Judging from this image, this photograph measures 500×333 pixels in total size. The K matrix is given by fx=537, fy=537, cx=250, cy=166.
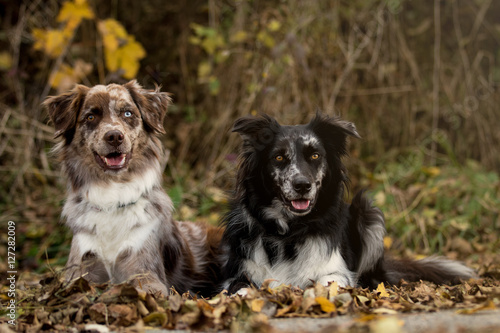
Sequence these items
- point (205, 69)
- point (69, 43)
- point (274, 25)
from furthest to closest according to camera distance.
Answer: point (205, 69), point (69, 43), point (274, 25)

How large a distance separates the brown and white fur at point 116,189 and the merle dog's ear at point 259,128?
28.7 inches

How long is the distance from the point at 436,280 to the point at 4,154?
6025 millimetres

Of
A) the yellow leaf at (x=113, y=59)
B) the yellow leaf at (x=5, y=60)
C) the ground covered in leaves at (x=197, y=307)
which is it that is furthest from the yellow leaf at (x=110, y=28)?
the ground covered in leaves at (x=197, y=307)

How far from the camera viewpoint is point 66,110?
420 centimetres

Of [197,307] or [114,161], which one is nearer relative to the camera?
[197,307]

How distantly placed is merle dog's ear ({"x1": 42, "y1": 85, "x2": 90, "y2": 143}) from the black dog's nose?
0.45 metres

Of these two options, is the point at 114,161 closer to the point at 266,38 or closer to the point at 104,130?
the point at 104,130

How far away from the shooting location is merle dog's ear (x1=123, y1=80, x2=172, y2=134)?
14.3ft

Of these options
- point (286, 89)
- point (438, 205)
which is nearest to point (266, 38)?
point (286, 89)

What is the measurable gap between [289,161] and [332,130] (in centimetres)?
50

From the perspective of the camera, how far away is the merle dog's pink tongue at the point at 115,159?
402cm

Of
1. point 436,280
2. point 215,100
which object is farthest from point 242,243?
point 215,100

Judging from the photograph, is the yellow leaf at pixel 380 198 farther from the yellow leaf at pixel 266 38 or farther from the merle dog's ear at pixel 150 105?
the merle dog's ear at pixel 150 105

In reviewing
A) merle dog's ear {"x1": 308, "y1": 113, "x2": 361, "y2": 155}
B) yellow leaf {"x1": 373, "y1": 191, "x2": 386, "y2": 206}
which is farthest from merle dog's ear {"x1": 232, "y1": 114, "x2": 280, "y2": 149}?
yellow leaf {"x1": 373, "y1": 191, "x2": 386, "y2": 206}
